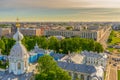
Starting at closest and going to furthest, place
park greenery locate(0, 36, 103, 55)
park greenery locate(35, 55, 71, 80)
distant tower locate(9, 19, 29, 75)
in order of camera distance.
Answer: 1. park greenery locate(35, 55, 71, 80)
2. distant tower locate(9, 19, 29, 75)
3. park greenery locate(0, 36, 103, 55)

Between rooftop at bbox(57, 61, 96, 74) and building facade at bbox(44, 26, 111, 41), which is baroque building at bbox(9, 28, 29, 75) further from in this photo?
building facade at bbox(44, 26, 111, 41)

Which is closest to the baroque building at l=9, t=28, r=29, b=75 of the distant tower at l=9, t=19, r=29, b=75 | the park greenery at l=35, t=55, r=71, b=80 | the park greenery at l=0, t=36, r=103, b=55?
the distant tower at l=9, t=19, r=29, b=75

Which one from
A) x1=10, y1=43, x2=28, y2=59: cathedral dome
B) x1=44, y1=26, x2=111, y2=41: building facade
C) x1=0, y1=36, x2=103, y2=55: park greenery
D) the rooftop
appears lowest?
x1=44, y1=26, x2=111, y2=41: building facade

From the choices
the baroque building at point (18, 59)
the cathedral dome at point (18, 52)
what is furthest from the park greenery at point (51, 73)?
the cathedral dome at point (18, 52)

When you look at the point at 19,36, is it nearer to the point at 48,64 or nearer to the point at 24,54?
the point at 24,54

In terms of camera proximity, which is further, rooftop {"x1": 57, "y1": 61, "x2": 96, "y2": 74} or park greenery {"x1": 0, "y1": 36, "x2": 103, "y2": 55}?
park greenery {"x1": 0, "y1": 36, "x2": 103, "y2": 55}

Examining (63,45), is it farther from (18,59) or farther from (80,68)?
(18,59)

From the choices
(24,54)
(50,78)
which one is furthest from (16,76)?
(50,78)

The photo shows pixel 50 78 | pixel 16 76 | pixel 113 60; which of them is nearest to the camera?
pixel 50 78

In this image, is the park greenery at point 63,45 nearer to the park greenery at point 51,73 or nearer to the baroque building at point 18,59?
the park greenery at point 51,73

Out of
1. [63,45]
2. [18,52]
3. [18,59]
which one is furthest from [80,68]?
[63,45]

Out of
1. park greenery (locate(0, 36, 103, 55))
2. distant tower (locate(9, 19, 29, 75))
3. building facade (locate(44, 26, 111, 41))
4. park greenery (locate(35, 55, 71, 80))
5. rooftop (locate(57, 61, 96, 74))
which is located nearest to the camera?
park greenery (locate(35, 55, 71, 80))
